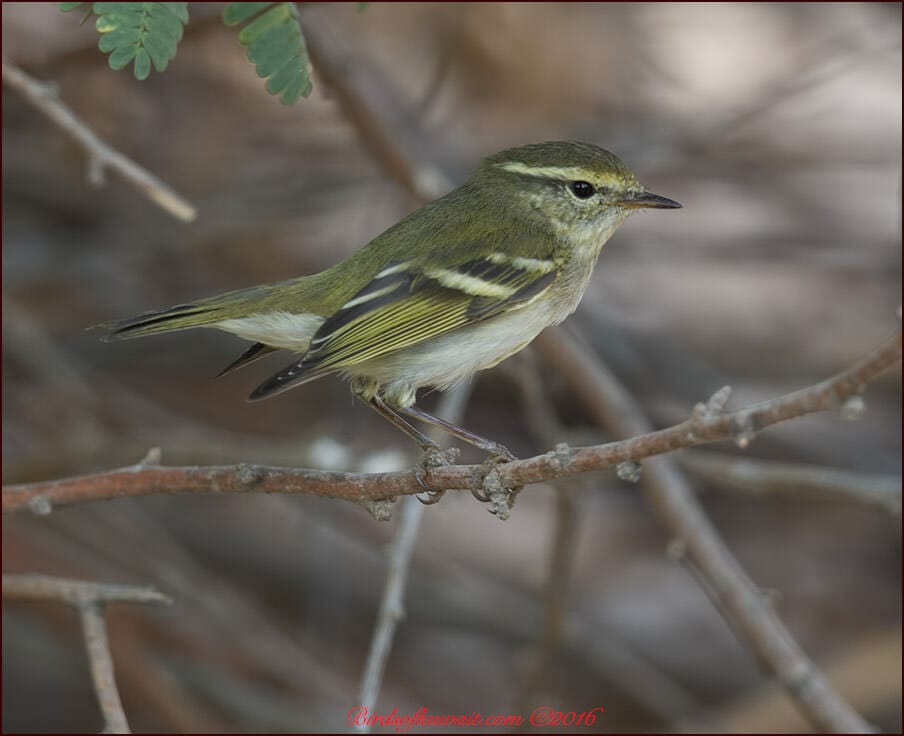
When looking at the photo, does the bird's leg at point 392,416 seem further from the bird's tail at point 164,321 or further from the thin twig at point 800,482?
the thin twig at point 800,482

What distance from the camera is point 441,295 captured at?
310cm

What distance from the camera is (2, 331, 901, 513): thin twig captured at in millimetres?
1636

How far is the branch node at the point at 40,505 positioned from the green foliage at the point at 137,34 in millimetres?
1144

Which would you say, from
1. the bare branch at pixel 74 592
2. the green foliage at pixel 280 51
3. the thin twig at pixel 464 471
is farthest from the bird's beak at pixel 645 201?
the bare branch at pixel 74 592

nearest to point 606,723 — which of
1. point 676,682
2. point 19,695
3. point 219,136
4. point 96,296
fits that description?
point 676,682

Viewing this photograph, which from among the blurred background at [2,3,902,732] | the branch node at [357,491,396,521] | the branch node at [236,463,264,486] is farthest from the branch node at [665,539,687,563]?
the branch node at [236,463,264,486]

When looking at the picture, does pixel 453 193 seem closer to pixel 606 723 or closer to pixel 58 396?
pixel 58 396

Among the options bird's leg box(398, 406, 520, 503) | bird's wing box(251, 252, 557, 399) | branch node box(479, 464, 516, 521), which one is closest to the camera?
branch node box(479, 464, 516, 521)

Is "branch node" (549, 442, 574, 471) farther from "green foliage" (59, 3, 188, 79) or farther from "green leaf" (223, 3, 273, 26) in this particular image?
"green leaf" (223, 3, 273, 26)

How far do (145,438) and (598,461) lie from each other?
10.5 ft

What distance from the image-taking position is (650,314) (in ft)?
20.9

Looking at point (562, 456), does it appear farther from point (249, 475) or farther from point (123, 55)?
point (123, 55)

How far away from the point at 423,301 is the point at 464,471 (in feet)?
2.86

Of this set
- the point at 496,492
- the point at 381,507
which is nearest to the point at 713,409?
the point at 496,492
